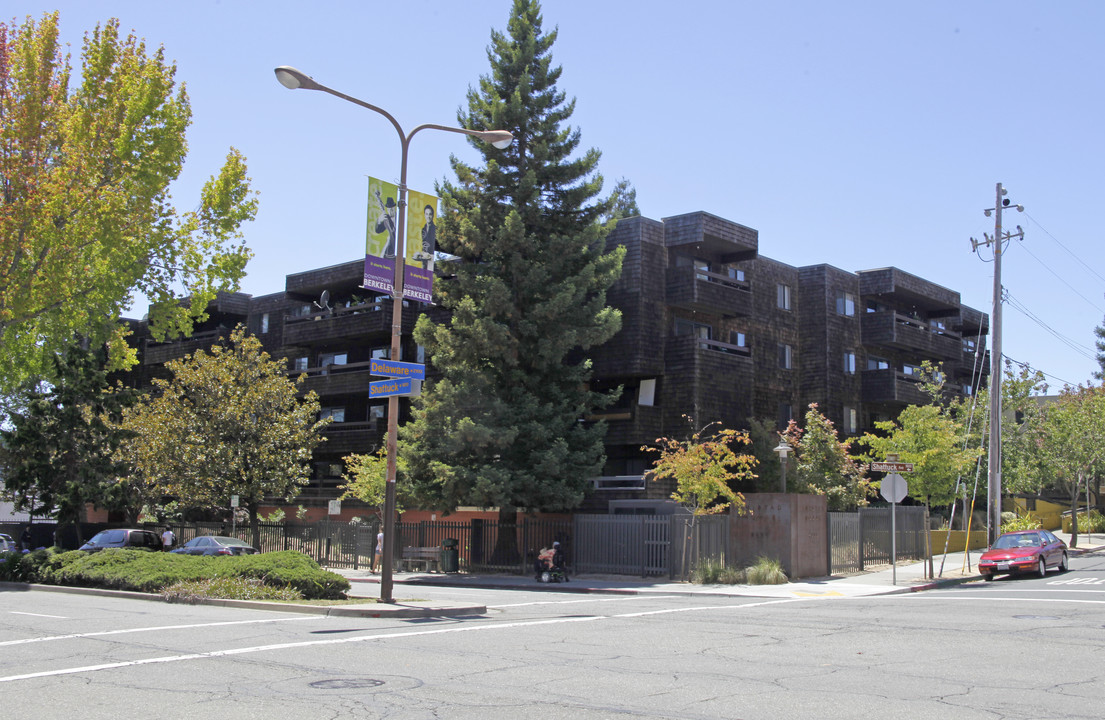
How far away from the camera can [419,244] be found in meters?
19.1

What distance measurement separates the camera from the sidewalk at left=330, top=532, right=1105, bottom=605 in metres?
23.6

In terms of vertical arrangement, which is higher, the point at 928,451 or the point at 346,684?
the point at 928,451

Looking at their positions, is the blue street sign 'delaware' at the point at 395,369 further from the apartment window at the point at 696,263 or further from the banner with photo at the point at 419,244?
the apartment window at the point at 696,263

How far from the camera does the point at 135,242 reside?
84.2 feet

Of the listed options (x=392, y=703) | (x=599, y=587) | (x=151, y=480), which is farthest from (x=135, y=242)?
(x=392, y=703)

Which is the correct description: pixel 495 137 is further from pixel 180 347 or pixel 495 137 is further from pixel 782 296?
pixel 180 347

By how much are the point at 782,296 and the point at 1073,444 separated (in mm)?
13550

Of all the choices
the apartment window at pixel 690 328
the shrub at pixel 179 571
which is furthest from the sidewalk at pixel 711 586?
the apartment window at pixel 690 328

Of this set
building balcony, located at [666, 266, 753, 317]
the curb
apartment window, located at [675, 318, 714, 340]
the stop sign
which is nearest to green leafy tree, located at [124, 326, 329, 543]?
apartment window, located at [675, 318, 714, 340]

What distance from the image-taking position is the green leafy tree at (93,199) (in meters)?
24.1

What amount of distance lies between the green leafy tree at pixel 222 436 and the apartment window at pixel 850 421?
930 inches

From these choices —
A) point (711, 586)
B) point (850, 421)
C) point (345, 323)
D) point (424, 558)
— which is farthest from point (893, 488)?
point (345, 323)

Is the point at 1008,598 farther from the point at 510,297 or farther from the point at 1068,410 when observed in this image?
the point at 1068,410

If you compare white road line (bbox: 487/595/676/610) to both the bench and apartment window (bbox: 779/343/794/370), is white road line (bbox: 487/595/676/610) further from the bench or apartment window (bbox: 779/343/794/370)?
apartment window (bbox: 779/343/794/370)
